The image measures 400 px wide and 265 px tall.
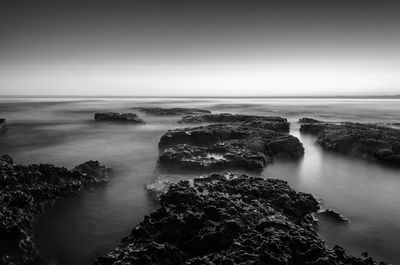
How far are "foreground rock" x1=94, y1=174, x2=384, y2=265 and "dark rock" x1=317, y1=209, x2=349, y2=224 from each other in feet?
4.36

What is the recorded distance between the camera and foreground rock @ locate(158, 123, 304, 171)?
13031 mm

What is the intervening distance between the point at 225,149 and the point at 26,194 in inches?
347

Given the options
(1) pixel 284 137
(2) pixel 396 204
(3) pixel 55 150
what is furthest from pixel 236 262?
(3) pixel 55 150

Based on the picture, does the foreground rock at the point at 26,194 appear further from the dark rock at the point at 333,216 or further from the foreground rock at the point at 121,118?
the foreground rock at the point at 121,118

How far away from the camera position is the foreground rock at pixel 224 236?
5.02m

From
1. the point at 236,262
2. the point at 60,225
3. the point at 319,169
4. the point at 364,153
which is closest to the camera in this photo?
the point at 236,262

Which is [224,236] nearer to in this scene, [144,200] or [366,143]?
[144,200]

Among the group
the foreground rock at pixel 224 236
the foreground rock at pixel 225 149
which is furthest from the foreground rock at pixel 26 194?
the foreground rock at pixel 225 149

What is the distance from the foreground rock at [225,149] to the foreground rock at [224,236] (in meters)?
5.28

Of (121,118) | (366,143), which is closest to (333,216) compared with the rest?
(366,143)

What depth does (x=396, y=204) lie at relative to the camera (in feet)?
33.0

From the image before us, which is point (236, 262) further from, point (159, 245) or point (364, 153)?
point (364, 153)

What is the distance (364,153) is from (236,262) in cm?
1391

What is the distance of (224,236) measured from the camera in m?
5.57
